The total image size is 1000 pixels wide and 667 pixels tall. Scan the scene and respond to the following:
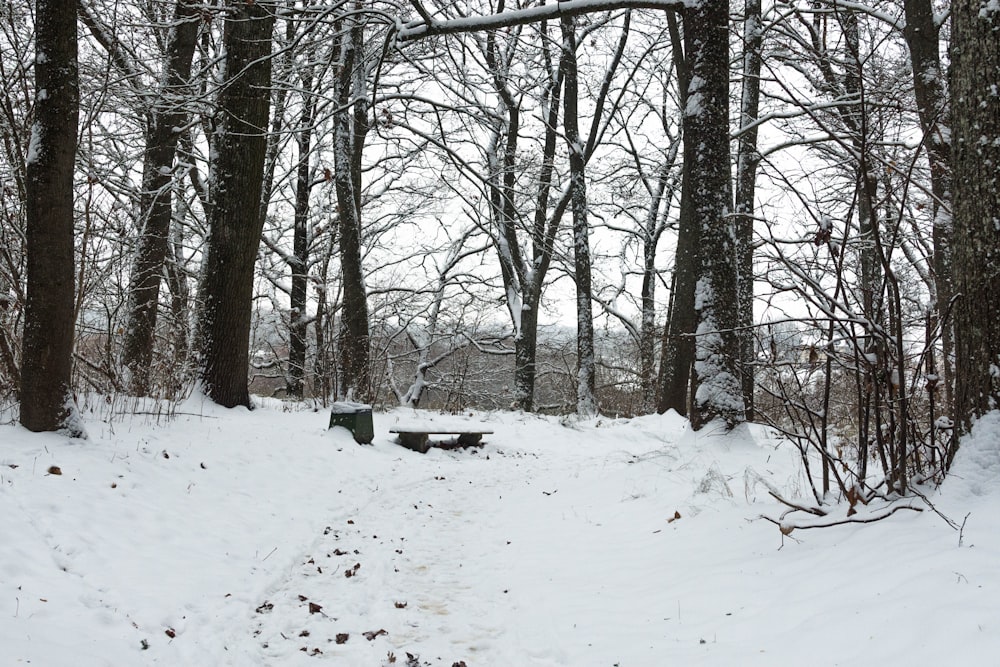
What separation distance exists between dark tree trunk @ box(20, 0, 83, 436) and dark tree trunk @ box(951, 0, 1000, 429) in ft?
19.7

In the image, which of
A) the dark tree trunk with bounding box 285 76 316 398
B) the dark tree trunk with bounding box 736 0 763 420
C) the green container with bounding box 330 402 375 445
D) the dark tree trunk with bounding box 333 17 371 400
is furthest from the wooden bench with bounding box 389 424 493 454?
the dark tree trunk with bounding box 285 76 316 398

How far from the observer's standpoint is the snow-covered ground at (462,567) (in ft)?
8.39

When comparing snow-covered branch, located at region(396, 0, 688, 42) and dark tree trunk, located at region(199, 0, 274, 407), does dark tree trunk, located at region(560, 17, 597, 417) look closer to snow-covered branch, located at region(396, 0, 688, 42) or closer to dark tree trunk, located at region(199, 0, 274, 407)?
dark tree trunk, located at region(199, 0, 274, 407)

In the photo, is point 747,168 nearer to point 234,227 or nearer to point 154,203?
point 234,227

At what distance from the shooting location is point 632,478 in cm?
616

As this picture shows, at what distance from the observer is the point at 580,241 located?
49.9 feet

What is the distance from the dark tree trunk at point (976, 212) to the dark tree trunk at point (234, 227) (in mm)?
7802

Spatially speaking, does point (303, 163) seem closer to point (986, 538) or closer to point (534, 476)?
point (534, 476)

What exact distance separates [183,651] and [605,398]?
1917 centimetres

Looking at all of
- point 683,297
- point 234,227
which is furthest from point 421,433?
point 683,297

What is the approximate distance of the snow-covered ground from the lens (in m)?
2.56

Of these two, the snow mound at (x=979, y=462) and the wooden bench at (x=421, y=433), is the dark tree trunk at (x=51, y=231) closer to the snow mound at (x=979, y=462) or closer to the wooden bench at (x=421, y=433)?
the wooden bench at (x=421, y=433)

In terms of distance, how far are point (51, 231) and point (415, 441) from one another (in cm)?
568

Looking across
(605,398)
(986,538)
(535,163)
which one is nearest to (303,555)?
(986,538)
